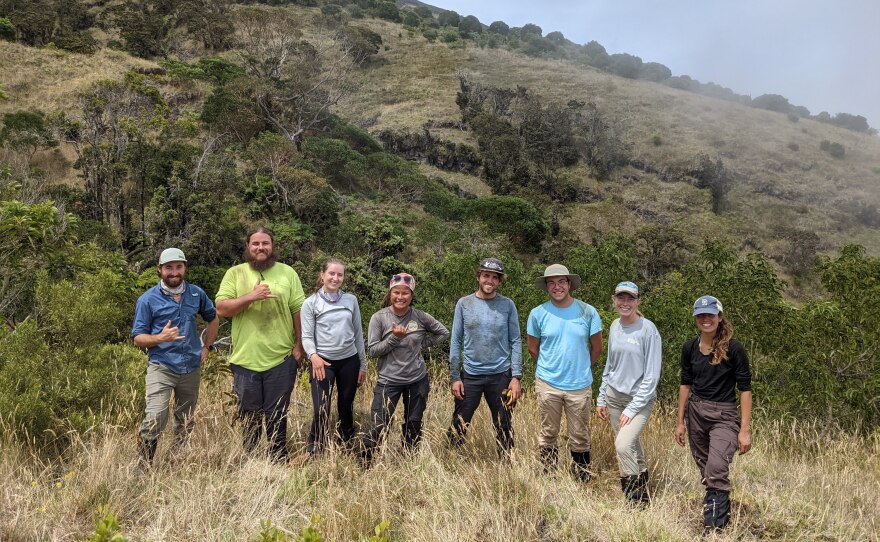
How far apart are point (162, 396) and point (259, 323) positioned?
26.9 inches

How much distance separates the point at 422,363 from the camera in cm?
350

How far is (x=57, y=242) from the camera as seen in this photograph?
6504 millimetres

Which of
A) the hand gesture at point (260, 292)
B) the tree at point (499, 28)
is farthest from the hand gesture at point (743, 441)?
the tree at point (499, 28)

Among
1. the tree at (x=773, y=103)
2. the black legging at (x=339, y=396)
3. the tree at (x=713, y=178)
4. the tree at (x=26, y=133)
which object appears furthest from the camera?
the tree at (x=773, y=103)

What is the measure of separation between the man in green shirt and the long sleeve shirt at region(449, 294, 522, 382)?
1095 millimetres

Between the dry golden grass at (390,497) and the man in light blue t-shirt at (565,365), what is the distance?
22 cm

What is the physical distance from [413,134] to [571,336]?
123 feet

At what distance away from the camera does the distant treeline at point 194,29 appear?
1190 inches

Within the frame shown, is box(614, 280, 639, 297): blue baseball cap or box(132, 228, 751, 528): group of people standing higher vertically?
box(614, 280, 639, 297): blue baseball cap

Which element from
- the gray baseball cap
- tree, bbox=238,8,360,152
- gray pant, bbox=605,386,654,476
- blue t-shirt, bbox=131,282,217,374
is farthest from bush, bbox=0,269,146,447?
tree, bbox=238,8,360,152

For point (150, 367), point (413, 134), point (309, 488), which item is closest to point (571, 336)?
point (309, 488)

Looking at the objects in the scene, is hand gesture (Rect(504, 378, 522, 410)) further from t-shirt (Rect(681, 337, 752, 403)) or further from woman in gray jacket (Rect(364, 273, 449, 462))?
t-shirt (Rect(681, 337, 752, 403))

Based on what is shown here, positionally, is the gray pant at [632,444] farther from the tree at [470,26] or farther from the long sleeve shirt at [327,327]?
the tree at [470,26]

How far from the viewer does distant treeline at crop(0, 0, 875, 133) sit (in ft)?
99.1
